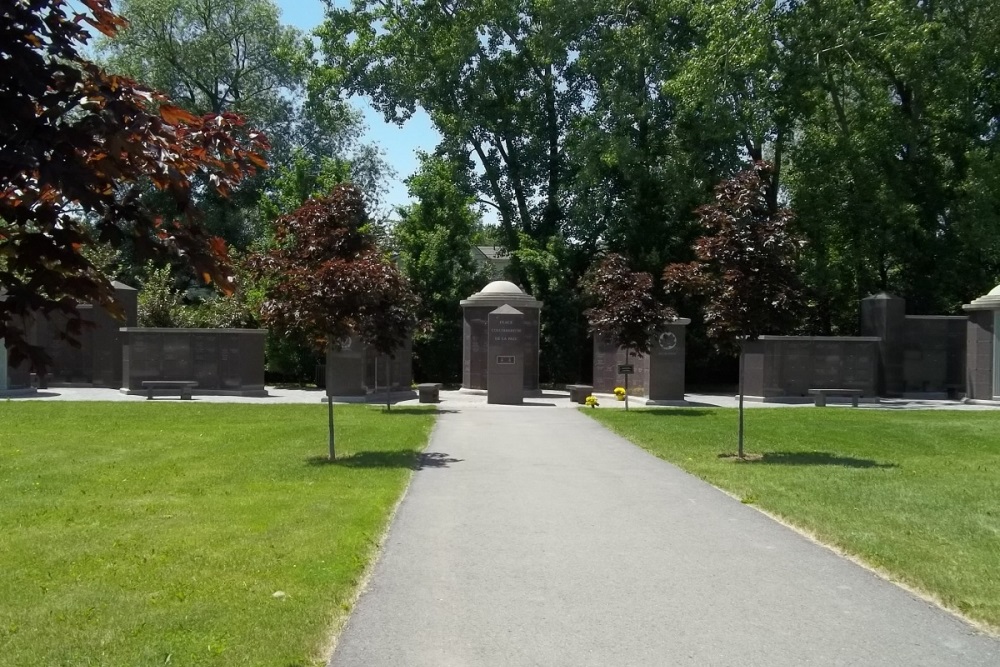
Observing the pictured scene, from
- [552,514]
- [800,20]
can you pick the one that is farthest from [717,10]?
[552,514]

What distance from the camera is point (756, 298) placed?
16188 mm

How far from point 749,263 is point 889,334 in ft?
61.6

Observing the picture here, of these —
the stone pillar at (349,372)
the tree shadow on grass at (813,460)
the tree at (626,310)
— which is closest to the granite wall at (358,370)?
the stone pillar at (349,372)

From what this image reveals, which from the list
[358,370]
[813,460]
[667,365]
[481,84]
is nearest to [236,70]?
[481,84]

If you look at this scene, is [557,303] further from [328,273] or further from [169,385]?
[328,273]

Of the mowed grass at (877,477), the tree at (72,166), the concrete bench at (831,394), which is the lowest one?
the mowed grass at (877,477)

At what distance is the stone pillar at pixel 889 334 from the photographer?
3272 centimetres

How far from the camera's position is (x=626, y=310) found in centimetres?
2436

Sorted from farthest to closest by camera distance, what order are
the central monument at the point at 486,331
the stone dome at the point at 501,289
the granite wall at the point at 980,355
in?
1. the stone dome at the point at 501,289
2. the central monument at the point at 486,331
3. the granite wall at the point at 980,355

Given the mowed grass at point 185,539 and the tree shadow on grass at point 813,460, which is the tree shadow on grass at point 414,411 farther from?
the tree shadow on grass at point 813,460

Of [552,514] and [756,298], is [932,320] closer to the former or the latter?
[756,298]

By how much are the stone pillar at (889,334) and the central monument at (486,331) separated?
35.6ft

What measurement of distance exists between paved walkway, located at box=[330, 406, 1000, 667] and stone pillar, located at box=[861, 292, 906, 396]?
22.6 metres

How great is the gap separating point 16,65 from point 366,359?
25.3m
